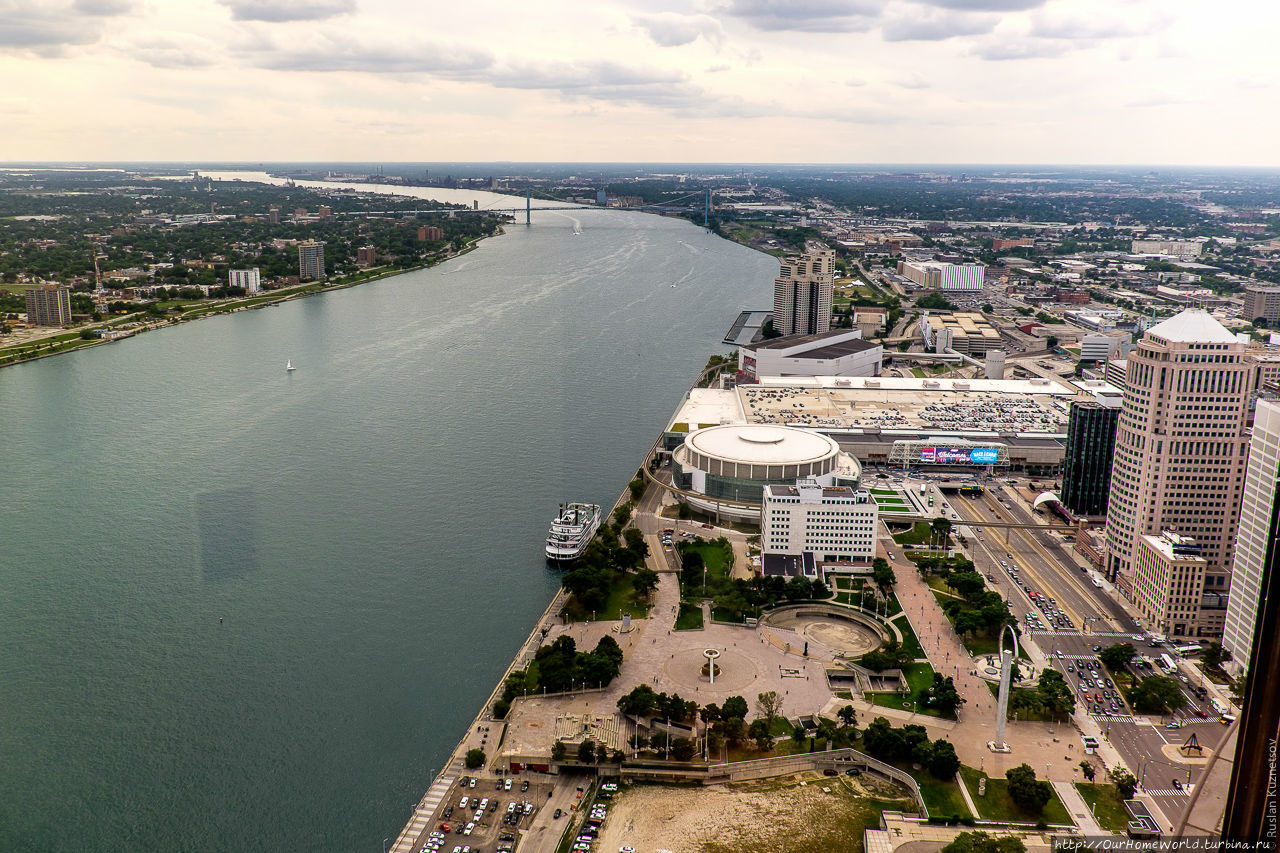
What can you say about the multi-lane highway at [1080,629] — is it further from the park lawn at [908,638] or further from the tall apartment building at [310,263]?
the tall apartment building at [310,263]

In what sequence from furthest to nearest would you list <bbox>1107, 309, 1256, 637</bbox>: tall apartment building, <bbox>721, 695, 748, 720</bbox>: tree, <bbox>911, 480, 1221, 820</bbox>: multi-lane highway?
<bbox>1107, 309, 1256, 637</bbox>: tall apartment building, <bbox>721, 695, 748, 720</bbox>: tree, <bbox>911, 480, 1221, 820</bbox>: multi-lane highway

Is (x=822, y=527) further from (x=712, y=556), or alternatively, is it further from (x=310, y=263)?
(x=310, y=263)

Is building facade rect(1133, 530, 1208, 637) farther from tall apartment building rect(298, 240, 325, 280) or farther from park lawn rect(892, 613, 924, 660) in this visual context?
tall apartment building rect(298, 240, 325, 280)

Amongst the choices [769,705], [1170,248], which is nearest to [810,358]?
[769,705]

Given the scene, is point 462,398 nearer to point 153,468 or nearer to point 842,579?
point 153,468

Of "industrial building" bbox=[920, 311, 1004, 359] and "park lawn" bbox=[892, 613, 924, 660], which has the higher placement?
"industrial building" bbox=[920, 311, 1004, 359]

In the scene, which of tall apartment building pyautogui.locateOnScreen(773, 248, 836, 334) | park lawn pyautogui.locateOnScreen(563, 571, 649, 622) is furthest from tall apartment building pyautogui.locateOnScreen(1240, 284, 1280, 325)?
park lawn pyautogui.locateOnScreen(563, 571, 649, 622)
